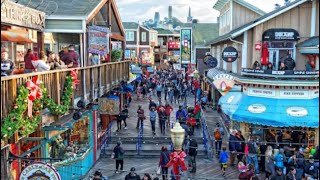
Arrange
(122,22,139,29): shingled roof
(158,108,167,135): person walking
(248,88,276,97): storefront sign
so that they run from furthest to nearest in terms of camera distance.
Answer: (122,22,139,29): shingled roof → (158,108,167,135): person walking → (248,88,276,97): storefront sign

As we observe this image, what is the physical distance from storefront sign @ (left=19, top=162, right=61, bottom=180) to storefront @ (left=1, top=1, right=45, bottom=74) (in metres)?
4.52

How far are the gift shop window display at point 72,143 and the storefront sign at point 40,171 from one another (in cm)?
408

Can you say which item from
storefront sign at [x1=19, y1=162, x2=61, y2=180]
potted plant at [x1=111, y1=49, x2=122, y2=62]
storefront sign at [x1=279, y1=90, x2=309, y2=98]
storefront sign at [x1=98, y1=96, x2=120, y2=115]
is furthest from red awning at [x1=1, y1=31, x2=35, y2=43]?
storefront sign at [x1=279, y1=90, x2=309, y2=98]

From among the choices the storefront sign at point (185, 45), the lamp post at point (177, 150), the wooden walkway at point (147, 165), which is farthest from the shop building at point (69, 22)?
the storefront sign at point (185, 45)

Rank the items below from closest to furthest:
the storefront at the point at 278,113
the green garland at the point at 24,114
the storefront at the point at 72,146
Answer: the green garland at the point at 24,114
the storefront at the point at 72,146
the storefront at the point at 278,113

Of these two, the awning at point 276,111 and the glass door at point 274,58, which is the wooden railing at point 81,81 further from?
the glass door at point 274,58

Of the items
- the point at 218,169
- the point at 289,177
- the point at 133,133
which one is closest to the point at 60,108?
the point at 289,177

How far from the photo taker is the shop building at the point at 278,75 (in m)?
19.5

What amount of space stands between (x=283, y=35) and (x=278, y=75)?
111 inches

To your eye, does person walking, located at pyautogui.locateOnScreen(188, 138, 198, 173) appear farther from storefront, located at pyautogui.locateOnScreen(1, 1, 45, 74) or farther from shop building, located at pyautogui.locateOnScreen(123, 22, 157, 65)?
shop building, located at pyautogui.locateOnScreen(123, 22, 157, 65)

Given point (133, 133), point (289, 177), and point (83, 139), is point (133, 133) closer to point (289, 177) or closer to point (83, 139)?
point (83, 139)

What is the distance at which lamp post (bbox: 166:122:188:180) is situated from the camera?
13.6m

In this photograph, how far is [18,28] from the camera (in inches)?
621

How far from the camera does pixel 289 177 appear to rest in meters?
14.8
